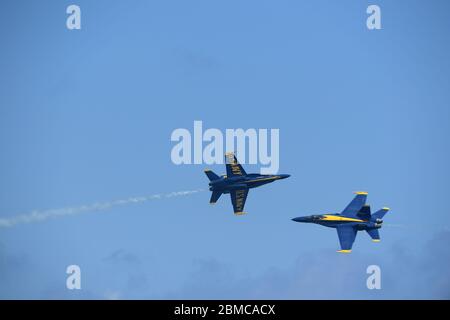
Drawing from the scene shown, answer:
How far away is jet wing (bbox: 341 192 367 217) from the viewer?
169625 mm

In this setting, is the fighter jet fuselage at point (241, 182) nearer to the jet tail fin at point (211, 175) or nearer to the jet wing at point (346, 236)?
the jet tail fin at point (211, 175)

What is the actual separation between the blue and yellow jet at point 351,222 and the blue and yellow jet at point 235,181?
28.2 feet

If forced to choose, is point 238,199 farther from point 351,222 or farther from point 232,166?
point 351,222

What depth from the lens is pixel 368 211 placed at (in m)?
165

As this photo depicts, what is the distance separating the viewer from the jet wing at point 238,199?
6649 inches

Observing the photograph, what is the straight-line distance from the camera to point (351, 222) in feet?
543

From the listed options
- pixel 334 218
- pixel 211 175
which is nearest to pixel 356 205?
pixel 334 218

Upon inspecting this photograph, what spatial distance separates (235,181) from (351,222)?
55.8 feet

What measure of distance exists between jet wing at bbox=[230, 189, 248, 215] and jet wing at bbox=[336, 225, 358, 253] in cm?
1399

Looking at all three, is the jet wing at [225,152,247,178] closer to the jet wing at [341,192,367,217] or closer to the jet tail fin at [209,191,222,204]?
the jet tail fin at [209,191,222,204]

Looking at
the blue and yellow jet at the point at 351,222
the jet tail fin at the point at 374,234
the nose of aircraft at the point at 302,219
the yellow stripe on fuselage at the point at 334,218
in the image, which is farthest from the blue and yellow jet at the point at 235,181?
the jet tail fin at the point at 374,234
